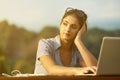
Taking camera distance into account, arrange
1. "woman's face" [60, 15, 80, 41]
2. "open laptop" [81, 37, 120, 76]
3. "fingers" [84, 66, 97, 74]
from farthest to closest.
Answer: "woman's face" [60, 15, 80, 41] → "fingers" [84, 66, 97, 74] → "open laptop" [81, 37, 120, 76]

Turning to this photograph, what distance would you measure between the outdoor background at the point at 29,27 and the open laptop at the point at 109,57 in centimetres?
26

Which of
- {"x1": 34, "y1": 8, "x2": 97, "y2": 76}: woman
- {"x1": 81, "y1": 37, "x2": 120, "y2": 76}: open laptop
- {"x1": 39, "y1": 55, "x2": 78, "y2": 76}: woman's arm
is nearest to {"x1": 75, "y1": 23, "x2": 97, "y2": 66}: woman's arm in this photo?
{"x1": 34, "y1": 8, "x2": 97, "y2": 76}: woman

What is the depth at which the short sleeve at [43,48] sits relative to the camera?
7.10 feet

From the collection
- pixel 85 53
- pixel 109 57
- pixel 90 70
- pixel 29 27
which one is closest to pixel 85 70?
pixel 90 70

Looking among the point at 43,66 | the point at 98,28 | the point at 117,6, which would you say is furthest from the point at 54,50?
the point at 117,6

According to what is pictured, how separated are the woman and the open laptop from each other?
0.49 ft

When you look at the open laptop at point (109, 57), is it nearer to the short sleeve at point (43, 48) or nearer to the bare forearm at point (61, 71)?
the bare forearm at point (61, 71)

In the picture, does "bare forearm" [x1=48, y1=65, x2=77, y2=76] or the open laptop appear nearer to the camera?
the open laptop

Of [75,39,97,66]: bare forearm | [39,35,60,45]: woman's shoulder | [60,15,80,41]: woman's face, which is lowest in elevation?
[75,39,97,66]: bare forearm

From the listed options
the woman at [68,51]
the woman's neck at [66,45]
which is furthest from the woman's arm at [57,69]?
the woman's neck at [66,45]

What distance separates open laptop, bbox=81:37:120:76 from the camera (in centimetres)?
192

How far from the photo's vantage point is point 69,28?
7.31 ft

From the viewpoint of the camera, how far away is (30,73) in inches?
84.5

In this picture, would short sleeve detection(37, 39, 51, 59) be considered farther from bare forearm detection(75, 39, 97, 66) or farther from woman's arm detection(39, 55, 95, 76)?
bare forearm detection(75, 39, 97, 66)
